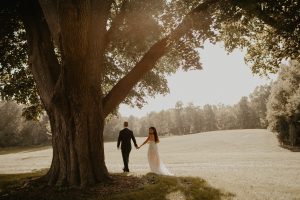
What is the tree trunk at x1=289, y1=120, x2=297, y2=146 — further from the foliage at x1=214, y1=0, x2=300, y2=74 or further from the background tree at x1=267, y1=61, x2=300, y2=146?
the foliage at x1=214, y1=0, x2=300, y2=74

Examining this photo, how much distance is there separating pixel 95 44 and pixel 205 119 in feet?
453

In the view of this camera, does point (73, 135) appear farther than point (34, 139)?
No

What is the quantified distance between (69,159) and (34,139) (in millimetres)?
78887

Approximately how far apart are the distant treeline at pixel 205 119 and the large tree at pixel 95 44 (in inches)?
3986

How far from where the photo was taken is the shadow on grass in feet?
29.0

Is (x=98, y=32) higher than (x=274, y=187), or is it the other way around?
(x=98, y=32)

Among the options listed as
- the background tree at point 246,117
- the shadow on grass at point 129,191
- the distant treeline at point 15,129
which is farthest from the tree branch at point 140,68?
the background tree at point 246,117

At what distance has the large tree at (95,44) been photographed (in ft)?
31.5

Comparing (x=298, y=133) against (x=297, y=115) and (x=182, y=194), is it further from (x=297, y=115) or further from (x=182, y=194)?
(x=182, y=194)

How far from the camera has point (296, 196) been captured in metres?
9.43

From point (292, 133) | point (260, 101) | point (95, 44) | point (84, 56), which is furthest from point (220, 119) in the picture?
point (84, 56)

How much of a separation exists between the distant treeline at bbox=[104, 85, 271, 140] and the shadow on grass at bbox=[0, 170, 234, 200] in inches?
4057

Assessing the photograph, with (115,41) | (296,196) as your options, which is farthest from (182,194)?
(115,41)

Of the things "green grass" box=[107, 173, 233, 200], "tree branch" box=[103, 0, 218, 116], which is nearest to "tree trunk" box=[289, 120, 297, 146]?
"green grass" box=[107, 173, 233, 200]
